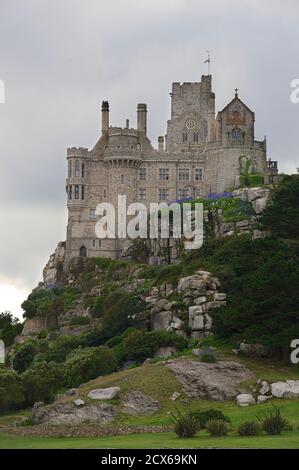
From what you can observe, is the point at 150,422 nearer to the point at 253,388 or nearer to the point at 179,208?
the point at 253,388

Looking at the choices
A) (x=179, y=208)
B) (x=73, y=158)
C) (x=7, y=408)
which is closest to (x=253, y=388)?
(x=7, y=408)

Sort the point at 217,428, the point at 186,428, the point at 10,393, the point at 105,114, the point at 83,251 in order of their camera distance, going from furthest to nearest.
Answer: the point at 105,114, the point at 83,251, the point at 10,393, the point at 217,428, the point at 186,428

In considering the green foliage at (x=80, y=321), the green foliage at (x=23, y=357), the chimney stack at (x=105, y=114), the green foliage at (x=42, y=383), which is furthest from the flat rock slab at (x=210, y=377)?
the chimney stack at (x=105, y=114)

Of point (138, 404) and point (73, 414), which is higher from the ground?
point (138, 404)

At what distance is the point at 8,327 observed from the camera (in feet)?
434

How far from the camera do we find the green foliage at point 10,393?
286 ft

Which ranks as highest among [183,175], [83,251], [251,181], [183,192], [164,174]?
[164,174]

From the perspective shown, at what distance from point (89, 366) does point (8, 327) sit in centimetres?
4041

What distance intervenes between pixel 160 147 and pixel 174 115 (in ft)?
13.0

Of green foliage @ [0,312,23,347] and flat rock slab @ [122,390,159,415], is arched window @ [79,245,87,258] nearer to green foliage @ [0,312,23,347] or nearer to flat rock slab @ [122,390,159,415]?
green foliage @ [0,312,23,347]

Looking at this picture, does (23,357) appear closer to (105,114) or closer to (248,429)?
(105,114)

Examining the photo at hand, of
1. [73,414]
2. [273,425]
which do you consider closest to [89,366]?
[73,414]

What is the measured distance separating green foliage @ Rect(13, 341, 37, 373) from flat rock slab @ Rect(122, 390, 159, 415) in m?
30.9

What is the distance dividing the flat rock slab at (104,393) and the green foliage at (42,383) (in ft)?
26.6
